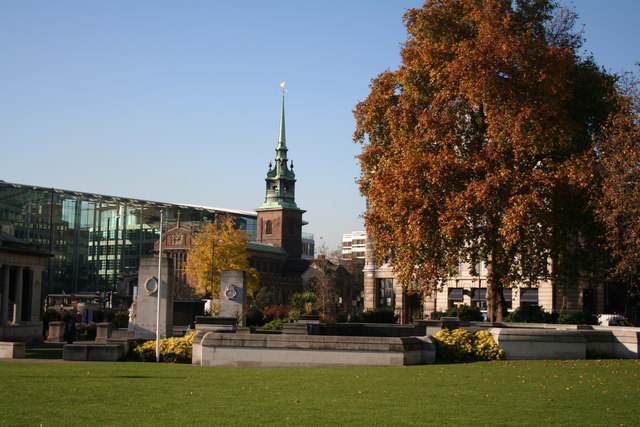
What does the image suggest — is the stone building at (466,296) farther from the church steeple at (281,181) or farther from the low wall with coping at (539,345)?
the church steeple at (281,181)

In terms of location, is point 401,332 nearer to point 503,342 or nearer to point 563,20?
point 503,342

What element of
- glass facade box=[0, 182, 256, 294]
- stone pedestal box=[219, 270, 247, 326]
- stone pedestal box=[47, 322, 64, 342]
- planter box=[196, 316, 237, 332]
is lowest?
stone pedestal box=[47, 322, 64, 342]

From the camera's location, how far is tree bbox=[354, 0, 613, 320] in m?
35.9

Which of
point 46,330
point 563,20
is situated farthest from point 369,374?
point 46,330

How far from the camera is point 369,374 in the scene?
2200cm

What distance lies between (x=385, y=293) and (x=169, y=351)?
61375 millimetres

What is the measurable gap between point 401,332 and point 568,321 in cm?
928

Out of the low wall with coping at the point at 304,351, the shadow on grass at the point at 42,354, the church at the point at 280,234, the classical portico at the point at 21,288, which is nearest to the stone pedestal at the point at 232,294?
the shadow on grass at the point at 42,354

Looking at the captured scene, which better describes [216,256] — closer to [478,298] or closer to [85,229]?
[478,298]

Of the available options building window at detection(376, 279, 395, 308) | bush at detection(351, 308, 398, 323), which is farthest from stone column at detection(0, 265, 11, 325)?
building window at detection(376, 279, 395, 308)

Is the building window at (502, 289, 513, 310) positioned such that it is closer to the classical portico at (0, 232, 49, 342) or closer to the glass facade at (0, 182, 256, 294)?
the classical portico at (0, 232, 49, 342)

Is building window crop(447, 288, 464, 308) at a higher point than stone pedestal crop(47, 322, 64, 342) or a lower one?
higher

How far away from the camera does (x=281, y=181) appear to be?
6673 inches

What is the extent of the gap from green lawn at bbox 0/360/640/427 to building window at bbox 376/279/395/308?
207 feet
